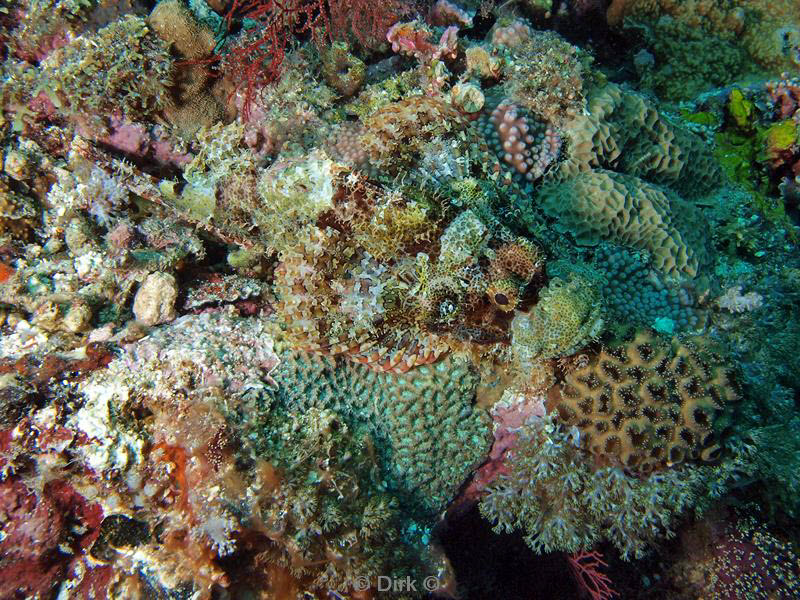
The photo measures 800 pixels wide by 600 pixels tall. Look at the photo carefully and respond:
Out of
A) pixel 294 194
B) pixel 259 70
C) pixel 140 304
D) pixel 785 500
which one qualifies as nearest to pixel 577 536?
pixel 785 500

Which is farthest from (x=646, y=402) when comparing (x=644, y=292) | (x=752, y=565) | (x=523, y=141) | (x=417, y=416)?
(x=523, y=141)

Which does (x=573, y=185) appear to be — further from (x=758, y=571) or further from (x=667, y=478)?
(x=758, y=571)

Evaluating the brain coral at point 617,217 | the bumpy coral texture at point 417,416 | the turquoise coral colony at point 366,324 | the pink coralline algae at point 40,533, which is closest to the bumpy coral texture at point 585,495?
the turquoise coral colony at point 366,324

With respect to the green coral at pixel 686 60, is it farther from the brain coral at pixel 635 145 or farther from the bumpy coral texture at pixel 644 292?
the bumpy coral texture at pixel 644 292

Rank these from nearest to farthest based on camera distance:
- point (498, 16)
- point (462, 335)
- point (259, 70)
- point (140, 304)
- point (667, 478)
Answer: point (667, 478) → point (462, 335) → point (140, 304) → point (259, 70) → point (498, 16)

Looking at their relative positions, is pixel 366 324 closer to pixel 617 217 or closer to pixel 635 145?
pixel 617 217

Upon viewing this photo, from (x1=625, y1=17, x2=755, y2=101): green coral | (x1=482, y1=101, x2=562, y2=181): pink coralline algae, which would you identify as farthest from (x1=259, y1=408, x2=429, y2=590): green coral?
(x1=625, y1=17, x2=755, y2=101): green coral
